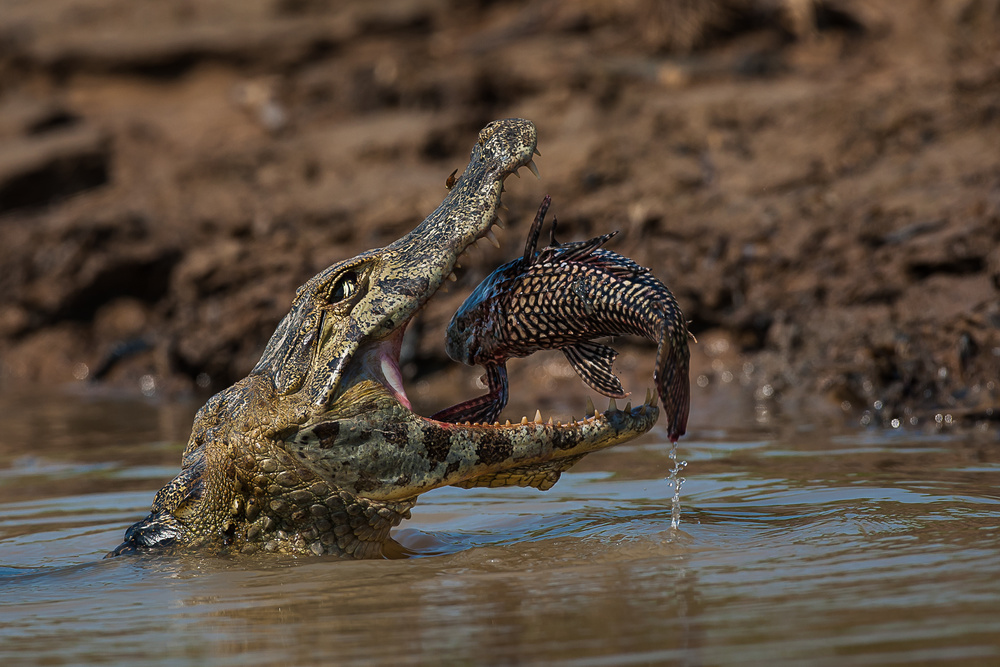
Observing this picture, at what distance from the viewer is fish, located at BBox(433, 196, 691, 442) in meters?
3.64

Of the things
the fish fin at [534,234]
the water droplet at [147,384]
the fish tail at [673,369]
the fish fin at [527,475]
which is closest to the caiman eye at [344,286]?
the fish fin at [534,234]

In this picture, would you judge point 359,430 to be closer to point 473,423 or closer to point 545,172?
point 473,423

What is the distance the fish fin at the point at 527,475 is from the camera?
13.1ft

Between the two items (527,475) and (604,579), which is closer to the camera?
(604,579)

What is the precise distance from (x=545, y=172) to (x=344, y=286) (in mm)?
6839

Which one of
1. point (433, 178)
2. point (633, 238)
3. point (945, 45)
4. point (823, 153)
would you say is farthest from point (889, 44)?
point (433, 178)

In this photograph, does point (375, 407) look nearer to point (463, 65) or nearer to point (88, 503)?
point (88, 503)

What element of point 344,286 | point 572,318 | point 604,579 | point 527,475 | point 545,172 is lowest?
point 604,579

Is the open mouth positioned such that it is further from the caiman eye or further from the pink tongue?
the caiman eye

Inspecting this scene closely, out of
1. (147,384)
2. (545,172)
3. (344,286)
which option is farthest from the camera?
(147,384)

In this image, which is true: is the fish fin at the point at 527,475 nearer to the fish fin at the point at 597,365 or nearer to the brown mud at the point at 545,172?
the fish fin at the point at 597,365

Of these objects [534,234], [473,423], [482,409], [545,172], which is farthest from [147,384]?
[534,234]

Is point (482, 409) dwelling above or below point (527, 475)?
above

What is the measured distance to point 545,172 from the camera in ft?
34.9
